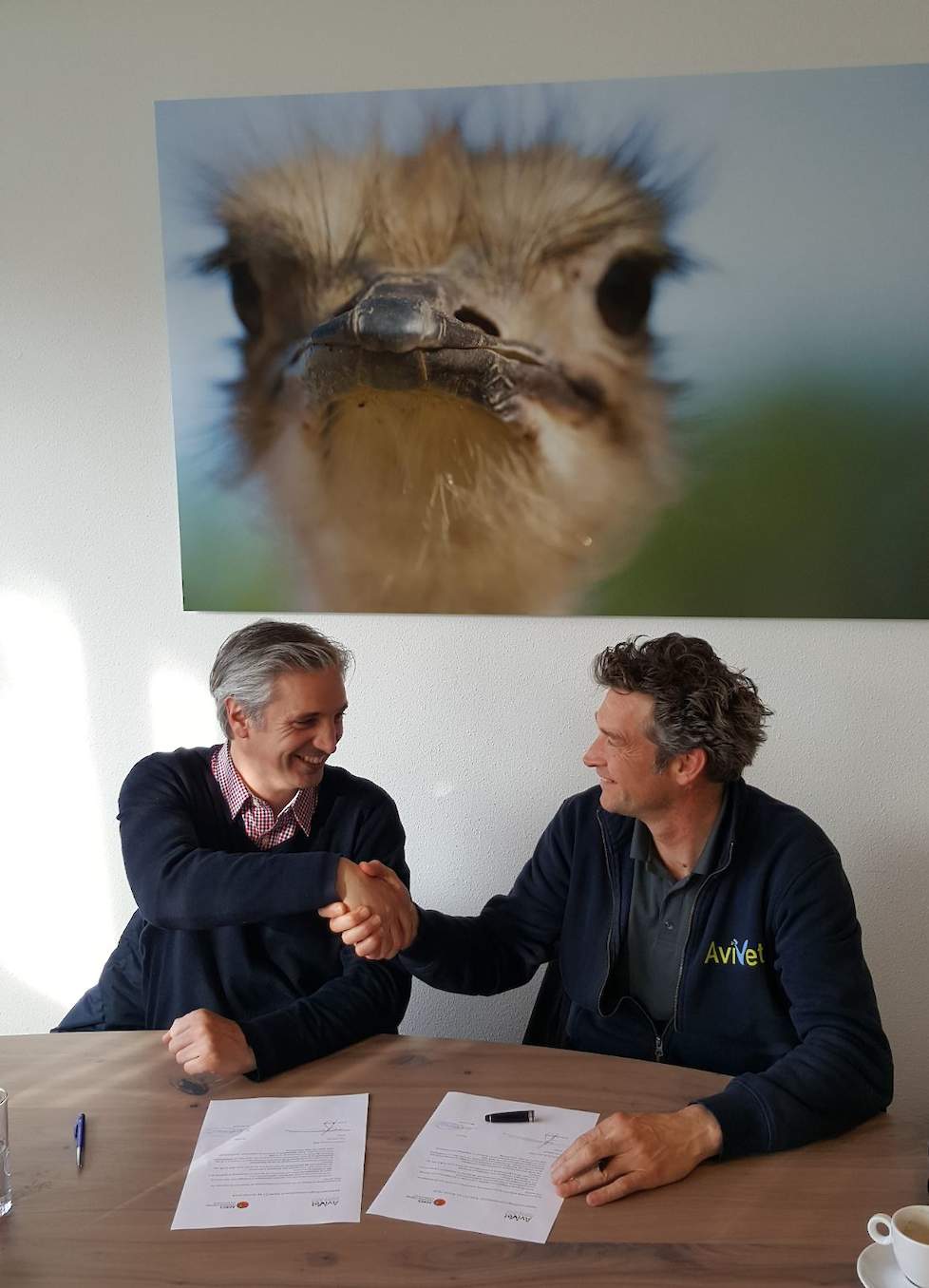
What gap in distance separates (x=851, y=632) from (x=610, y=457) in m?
0.62

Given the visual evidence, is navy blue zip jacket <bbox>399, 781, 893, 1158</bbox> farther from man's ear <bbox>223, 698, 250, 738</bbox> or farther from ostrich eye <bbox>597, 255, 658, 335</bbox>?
ostrich eye <bbox>597, 255, 658, 335</bbox>

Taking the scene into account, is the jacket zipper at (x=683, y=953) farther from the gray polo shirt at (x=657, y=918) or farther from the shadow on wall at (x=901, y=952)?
the shadow on wall at (x=901, y=952)

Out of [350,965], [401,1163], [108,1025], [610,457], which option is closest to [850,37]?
[610,457]

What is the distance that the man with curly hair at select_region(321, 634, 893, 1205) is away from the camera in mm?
1689

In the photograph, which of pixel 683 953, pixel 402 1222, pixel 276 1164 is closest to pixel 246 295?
pixel 683 953

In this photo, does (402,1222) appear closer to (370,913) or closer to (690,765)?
(370,913)

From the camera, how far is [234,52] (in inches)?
96.9

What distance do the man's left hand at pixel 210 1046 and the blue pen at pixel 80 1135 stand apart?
0.15m

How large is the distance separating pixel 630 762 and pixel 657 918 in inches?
10.3

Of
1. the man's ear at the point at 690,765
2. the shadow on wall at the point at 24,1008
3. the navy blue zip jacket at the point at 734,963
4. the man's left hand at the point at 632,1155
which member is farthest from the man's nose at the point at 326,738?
the shadow on wall at the point at 24,1008

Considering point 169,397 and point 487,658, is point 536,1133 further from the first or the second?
point 169,397

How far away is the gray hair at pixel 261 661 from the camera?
6.31 ft

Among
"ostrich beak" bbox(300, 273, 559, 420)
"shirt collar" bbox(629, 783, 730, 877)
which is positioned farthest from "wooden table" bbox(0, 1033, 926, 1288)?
"ostrich beak" bbox(300, 273, 559, 420)

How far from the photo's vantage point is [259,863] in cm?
178
